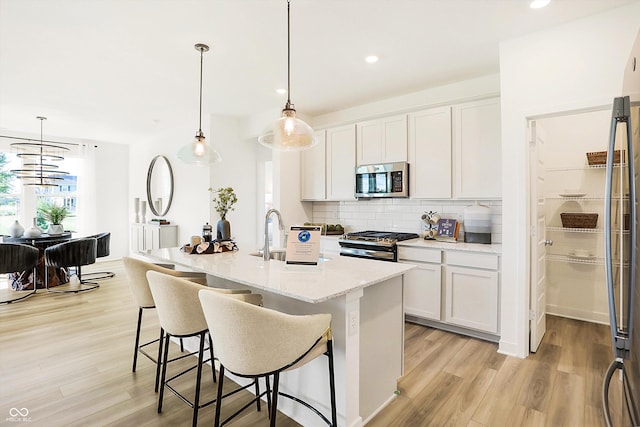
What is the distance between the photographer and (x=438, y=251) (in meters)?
3.35

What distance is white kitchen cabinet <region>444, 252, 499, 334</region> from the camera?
10.0 ft

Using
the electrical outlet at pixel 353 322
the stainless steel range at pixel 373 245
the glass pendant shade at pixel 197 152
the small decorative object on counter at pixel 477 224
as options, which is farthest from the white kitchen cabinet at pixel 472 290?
the glass pendant shade at pixel 197 152

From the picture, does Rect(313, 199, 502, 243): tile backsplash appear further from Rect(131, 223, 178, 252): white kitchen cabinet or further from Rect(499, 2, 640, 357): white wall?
Rect(131, 223, 178, 252): white kitchen cabinet

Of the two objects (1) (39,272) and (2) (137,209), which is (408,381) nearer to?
(1) (39,272)

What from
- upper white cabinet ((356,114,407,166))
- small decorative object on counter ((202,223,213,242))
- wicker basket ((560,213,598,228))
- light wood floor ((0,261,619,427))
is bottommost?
light wood floor ((0,261,619,427))

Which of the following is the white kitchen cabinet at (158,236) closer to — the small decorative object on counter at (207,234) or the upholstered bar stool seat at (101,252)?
the upholstered bar stool seat at (101,252)

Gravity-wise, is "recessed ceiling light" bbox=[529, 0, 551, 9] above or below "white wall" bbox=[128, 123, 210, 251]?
above

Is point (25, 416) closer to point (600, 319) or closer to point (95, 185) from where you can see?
point (600, 319)

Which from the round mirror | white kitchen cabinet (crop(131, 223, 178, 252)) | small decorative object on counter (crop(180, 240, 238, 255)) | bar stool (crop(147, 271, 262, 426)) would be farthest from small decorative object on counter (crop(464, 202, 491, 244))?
the round mirror

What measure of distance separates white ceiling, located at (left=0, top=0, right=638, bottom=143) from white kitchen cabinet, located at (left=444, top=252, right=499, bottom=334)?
1.87 m

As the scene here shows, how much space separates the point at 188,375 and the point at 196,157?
68.9 inches

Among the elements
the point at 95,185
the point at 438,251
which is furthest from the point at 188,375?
the point at 95,185

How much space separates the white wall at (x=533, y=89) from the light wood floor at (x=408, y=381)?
0.41 m

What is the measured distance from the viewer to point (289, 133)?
2287mm
